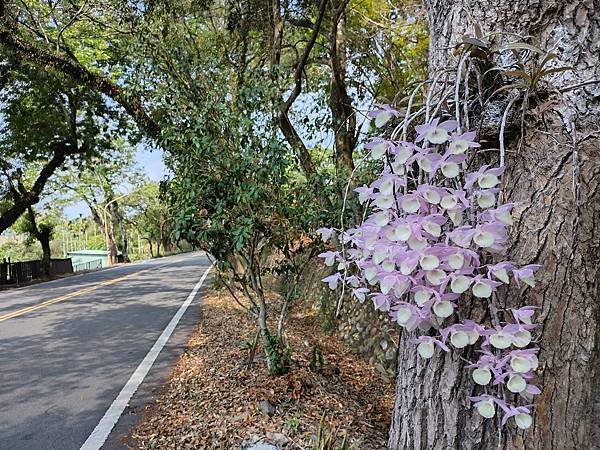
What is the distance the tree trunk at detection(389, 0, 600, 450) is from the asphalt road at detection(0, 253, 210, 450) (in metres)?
3.40

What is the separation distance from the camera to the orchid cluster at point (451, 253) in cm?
119

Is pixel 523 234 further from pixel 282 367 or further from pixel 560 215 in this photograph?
pixel 282 367

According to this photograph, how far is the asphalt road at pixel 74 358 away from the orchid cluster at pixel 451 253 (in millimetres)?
3459

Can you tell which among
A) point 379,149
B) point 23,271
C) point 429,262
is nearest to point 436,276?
point 429,262

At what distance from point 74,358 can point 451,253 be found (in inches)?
256

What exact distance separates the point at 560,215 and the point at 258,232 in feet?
11.2

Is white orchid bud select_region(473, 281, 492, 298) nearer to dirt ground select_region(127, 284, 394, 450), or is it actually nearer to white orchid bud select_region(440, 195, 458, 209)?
white orchid bud select_region(440, 195, 458, 209)

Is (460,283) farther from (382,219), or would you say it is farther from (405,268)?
(382,219)

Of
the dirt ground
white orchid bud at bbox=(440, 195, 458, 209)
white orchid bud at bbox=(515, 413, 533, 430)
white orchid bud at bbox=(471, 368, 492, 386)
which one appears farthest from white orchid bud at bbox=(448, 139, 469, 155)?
the dirt ground

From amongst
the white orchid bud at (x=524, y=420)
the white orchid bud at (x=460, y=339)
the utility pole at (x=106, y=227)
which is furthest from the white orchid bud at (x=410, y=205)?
the utility pole at (x=106, y=227)

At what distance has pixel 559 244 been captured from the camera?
1.37 meters

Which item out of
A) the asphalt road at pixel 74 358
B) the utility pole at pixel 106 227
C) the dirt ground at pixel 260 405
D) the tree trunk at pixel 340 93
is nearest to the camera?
the dirt ground at pixel 260 405

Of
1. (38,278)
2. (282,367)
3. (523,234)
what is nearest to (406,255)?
(523,234)

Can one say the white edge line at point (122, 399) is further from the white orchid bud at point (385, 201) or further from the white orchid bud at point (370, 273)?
the white orchid bud at point (385, 201)
